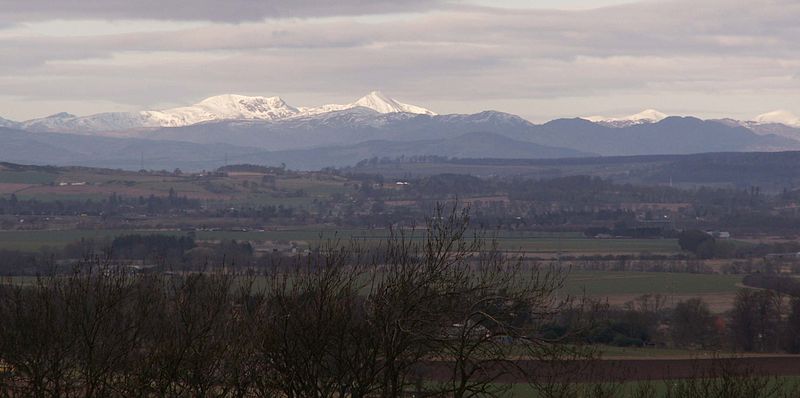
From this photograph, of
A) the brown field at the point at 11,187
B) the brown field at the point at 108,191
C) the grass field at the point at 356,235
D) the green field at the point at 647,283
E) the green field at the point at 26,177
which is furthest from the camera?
the green field at the point at 26,177

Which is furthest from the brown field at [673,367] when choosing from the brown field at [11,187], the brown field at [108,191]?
the brown field at [11,187]

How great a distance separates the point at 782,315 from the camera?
188 feet

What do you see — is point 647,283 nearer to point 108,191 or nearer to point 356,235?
point 356,235

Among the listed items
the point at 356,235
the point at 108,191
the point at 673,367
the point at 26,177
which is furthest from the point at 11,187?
the point at 673,367

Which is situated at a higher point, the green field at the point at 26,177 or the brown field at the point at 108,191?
the green field at the point at 26,177

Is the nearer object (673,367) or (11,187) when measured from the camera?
(673,367)

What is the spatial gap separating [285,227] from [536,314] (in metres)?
116

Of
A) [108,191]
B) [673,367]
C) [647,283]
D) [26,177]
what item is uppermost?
[673,367]

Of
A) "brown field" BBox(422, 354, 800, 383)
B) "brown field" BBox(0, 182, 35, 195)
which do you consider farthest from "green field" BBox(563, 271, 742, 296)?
"brown field" BBox(0, 182, 35, 195)

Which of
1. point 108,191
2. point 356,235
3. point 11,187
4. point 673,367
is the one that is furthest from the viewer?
point 11,187

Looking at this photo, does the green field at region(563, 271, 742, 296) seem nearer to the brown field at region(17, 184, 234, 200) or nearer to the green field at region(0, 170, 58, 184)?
the brown field at region(17, 184, 234, 200)

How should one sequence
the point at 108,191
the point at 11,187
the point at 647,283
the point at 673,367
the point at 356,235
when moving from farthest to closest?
the point at 11,187 → the point at 108,191 → the point at 356,235 → the point at 647,283 → the point at 673,367

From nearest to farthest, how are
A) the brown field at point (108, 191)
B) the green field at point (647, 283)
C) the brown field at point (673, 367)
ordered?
the brown field at point (673, 367) → the green field at point (647, 283) → the brown field at point (108, 191)

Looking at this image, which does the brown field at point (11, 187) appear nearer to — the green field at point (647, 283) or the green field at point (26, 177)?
the green field at point (26, 177)
